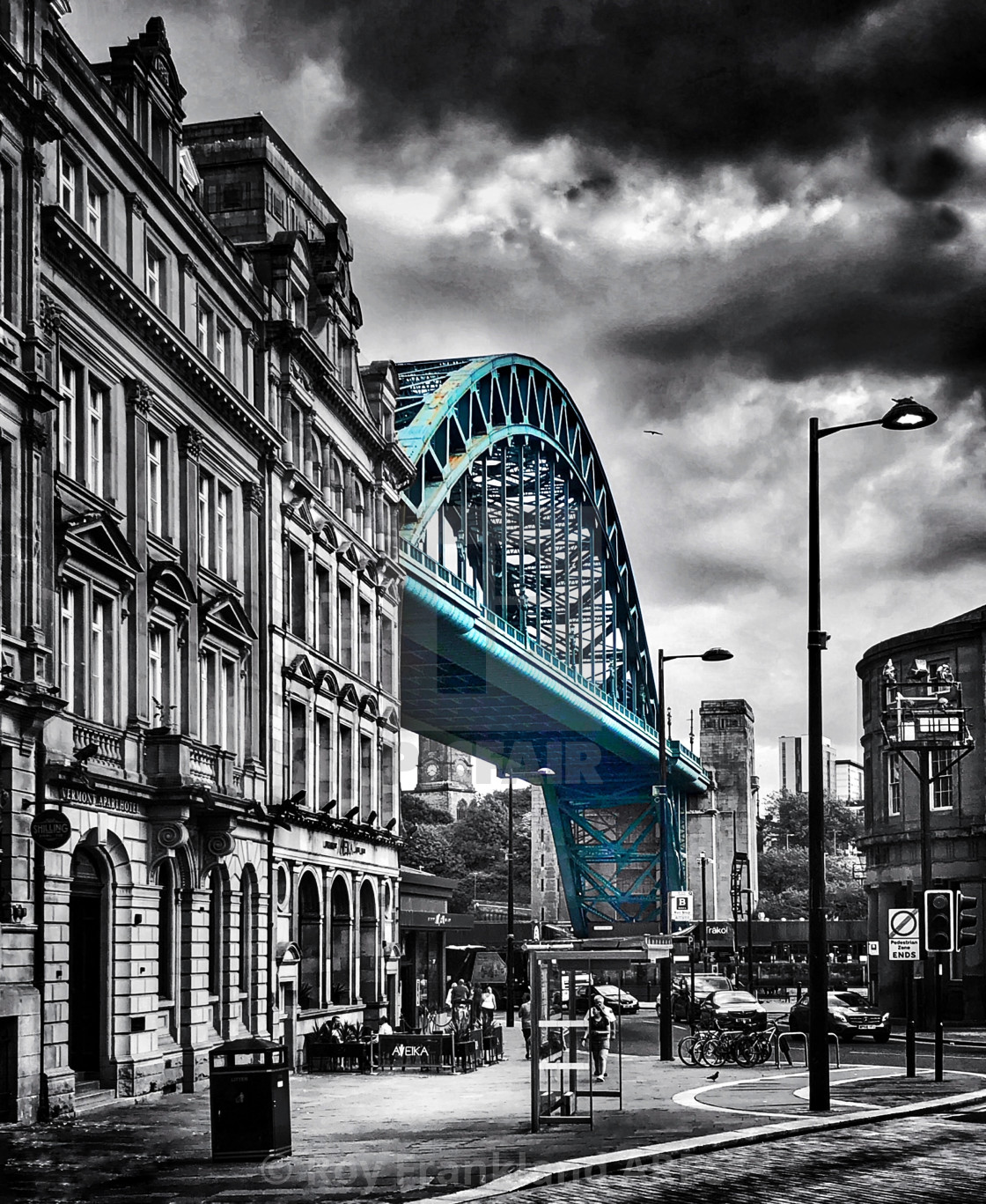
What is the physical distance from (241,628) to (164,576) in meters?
5.99

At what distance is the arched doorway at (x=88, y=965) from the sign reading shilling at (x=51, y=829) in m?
4.28

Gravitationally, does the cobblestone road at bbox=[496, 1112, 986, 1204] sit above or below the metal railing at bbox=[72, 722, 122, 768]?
below

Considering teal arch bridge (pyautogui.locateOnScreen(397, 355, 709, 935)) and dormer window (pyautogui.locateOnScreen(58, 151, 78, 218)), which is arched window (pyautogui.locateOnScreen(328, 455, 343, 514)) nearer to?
teal arch bridge (pyautogui.locateOnScreen(397, 355, 709, 935))

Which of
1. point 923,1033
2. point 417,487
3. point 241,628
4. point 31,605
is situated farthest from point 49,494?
point 417,487

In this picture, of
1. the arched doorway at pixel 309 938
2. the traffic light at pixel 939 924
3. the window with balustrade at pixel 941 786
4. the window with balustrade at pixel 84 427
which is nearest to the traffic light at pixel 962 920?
the traffic light at pixel 939 924

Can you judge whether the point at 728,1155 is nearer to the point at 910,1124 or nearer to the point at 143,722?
the point at 910,1124

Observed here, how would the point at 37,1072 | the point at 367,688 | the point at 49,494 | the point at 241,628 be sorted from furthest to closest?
the point at 367,688 → the point at 241,628 → the point at 49,494 → the point at 37,1072

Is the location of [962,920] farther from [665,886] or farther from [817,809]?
[665,886]

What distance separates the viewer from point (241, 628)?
44.2 metres

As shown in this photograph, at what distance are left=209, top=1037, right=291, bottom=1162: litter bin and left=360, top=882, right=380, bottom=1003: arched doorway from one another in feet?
104

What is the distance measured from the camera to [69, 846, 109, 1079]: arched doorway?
1342 inches

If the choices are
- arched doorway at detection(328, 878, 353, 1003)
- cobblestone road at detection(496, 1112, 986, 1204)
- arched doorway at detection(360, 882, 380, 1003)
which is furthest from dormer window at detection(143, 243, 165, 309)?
cobblestone road at detection(496, 1112, 986, 1204)

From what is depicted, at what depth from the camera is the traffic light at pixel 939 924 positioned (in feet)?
117

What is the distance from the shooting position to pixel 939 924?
35.9 m
